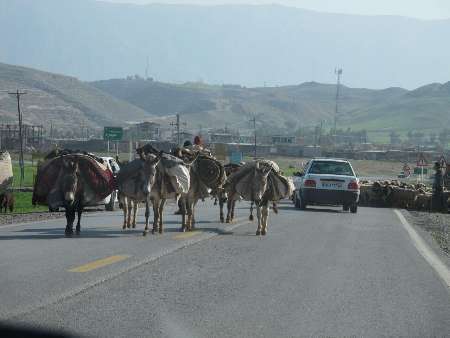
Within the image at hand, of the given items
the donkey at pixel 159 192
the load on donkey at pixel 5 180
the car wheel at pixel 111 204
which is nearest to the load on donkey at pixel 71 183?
the donkey at pixel 159 192

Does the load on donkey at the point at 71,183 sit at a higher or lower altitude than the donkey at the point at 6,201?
higher

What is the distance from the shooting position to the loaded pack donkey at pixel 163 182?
1892cm

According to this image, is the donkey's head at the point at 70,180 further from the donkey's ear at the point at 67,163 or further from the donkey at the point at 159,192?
the donkey at the point at 159,192

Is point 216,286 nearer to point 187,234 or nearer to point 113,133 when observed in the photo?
point 187,234

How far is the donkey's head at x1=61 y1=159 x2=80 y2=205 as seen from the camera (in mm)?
17797

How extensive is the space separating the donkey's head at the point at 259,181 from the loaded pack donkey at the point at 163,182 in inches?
69.3

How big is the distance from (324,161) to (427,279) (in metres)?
19.7

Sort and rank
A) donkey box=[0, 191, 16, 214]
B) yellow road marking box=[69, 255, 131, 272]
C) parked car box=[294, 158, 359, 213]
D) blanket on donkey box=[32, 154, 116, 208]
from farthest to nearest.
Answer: parked car box=[294, 158, 359, 213]
donkey box=[0, 191, 16, 214]
blanket on donkey box=[32, 154, 116, 208]
yellow road marking box=[69, 255, 131, 272]

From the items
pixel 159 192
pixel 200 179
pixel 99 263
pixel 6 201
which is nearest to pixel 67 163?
pixel 159 192

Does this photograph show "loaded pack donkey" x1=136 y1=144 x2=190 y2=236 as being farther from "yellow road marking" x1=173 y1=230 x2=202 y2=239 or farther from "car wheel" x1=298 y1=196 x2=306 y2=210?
"car wheel" x1=298 y1=196 x2=306 y2=210

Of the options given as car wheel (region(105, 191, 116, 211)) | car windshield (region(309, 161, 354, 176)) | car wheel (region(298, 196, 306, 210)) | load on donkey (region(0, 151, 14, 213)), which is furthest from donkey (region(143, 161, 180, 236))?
car windshield (region(309, 161, 354, 176))

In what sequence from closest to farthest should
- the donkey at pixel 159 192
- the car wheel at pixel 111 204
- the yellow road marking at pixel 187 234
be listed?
the yellow road marking at pixel 187 234 < the donkey at pixel 159 192 < the car wheel at pixel 111 204

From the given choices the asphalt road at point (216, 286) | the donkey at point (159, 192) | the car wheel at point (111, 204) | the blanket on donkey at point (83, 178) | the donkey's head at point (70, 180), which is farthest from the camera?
the car wheel at point (111, 204)

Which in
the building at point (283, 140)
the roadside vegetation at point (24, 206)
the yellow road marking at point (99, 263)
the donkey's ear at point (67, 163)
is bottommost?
the building at point (283, 140)
